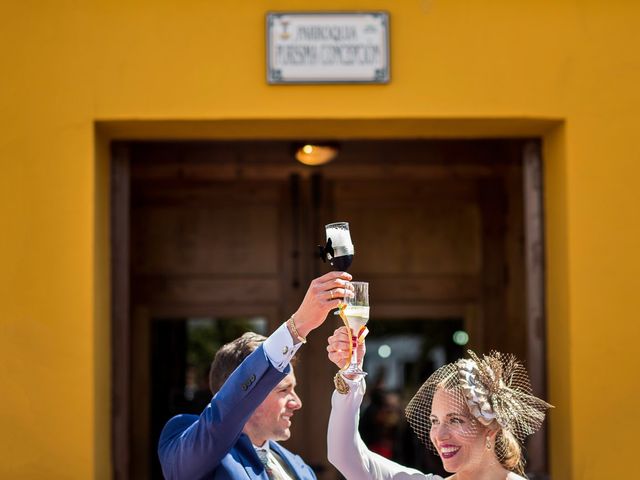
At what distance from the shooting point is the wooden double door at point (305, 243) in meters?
7.49

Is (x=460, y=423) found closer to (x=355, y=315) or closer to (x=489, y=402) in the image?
(x=489, y=402)

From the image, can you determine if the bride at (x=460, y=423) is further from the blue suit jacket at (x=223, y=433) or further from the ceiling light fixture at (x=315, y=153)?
the ceiling light fixture at (x=315, y=153)

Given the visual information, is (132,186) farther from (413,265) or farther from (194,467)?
(194,467)

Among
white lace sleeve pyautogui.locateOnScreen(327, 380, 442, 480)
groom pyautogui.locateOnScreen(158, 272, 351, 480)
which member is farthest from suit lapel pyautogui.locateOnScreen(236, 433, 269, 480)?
white lace sleeve pyautogui.locateOnScreen(327, 380, 442, 480)

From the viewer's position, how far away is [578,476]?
17.6 feet

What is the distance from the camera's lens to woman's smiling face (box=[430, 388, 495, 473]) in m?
3.51

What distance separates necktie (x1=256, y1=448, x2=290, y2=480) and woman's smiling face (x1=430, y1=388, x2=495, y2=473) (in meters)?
0.70

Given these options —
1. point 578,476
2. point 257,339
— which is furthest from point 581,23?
point 257,339

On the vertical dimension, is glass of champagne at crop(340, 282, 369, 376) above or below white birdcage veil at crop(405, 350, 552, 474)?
above

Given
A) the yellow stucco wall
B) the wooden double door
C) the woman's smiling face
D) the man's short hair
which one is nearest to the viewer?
the woman's smiling face

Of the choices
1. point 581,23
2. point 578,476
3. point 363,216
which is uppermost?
point 581,23

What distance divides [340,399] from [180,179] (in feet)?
13.8

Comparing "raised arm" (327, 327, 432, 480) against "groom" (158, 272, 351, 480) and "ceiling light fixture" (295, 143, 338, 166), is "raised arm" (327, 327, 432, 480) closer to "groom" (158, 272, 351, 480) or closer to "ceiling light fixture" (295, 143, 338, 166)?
"groom" (158, 272, 351, 480)

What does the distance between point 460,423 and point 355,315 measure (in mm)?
439
